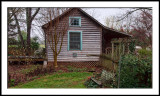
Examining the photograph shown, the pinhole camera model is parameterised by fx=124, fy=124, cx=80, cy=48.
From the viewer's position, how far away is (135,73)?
13.3 feet

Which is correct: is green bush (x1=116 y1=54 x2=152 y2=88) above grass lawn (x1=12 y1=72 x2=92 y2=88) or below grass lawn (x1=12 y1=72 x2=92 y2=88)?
above

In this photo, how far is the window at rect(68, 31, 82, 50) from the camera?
9.11 meters

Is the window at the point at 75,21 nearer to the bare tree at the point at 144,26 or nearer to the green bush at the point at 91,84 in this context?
the bare tree at the point at 144,26

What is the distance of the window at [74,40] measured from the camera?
9109 mm

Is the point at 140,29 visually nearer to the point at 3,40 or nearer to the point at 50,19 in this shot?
the point at 50,19

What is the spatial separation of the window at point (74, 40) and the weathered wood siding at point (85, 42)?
0.22 meters

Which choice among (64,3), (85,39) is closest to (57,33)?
(85,39)

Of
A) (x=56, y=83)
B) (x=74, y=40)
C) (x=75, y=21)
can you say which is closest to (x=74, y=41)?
(x=74, y=40)

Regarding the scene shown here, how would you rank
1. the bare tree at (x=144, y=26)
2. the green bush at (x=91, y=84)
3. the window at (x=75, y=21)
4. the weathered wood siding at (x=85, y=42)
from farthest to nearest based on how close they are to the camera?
the weathered wood siding at (x=85, y=42) → the window at (x=75, y=21) → the bare tree at (x=144, y=26) → the green bush at (x=91, y=84)

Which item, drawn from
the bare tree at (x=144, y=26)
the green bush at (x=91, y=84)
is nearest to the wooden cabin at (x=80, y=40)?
the bare tree at (x=144, y=26)

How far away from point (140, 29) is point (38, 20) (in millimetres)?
8223

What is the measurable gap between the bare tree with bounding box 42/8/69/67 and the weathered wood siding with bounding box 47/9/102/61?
0.50 meters

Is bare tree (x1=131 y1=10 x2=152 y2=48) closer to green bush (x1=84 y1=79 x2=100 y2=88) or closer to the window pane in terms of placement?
the window pane

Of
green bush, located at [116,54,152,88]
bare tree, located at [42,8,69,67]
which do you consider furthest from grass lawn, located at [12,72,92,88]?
bare tree, located at [42,8,69,67]
